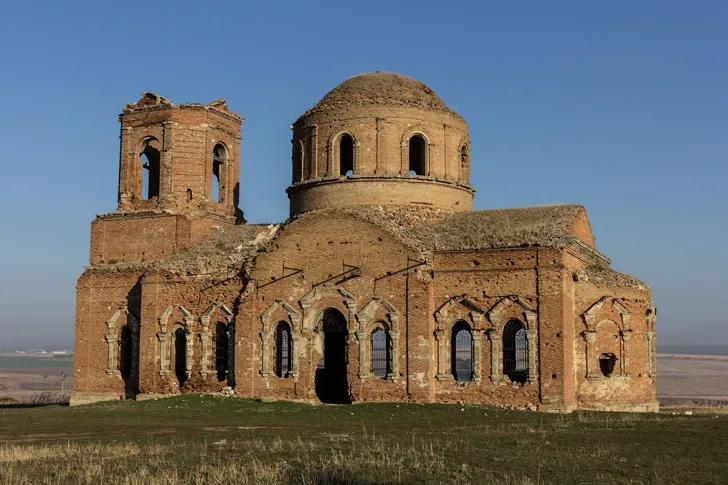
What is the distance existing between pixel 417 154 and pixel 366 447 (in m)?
17.1

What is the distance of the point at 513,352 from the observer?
1005 inches

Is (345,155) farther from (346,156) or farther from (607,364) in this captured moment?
(607,364)

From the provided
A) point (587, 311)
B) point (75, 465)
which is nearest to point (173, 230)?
point (587, 311)

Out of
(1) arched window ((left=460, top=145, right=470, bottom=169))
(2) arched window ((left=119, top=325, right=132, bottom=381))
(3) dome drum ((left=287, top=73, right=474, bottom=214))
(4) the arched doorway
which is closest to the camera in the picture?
(4) the arched doorway

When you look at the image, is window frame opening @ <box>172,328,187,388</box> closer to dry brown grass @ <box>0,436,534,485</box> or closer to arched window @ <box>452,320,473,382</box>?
arched window @ <box>452,320,473,382</box>

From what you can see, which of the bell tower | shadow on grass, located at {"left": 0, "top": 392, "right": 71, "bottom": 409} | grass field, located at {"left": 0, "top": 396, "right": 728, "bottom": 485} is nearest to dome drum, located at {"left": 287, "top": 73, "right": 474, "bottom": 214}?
the bell tower

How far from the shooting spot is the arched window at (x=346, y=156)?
98.6 feet

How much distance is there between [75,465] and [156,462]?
116 cm

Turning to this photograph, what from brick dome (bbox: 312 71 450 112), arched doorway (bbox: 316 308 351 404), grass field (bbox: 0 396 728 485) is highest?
brick dome (bbox: 312 71 450 112)

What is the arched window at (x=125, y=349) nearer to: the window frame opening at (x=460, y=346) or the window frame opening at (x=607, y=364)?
the window frame opening at (x=460, y=346)

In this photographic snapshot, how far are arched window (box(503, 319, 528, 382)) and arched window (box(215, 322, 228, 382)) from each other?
346 inches

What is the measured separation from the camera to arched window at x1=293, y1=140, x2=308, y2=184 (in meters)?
30.9

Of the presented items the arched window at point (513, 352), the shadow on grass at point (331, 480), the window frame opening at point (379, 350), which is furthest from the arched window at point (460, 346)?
the shadow on grass at point (331, 480)

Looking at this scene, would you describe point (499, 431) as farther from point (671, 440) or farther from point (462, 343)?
point (462, 343)
